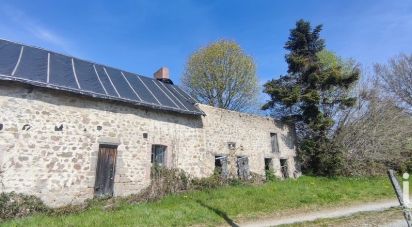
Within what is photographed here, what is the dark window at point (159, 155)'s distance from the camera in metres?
12.3

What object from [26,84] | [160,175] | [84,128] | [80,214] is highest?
[26,84]

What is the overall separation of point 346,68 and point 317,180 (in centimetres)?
1107

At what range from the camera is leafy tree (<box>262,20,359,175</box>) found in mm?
17125

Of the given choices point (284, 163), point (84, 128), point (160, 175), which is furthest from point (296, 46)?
point (84, 128)

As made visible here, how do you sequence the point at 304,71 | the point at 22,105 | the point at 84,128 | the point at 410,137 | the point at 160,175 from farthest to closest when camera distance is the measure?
the point at 304,71 < the point at 410,137 < the point at 160,175 < the point at 84,128 < the point at 22,105

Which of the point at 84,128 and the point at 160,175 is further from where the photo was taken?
the point at 160,175

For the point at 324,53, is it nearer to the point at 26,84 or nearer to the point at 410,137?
the point at 410,137

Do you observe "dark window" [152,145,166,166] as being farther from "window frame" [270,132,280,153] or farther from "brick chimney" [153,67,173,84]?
"window frame" [270,132,280,153]

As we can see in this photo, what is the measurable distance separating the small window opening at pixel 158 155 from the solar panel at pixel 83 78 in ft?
5.31

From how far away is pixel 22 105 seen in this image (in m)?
9.33


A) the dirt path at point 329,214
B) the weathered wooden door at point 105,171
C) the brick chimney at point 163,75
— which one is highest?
the brick chimney at point 163,75

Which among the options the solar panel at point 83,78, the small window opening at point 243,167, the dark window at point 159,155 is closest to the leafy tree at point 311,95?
the small window opening at point 243,167

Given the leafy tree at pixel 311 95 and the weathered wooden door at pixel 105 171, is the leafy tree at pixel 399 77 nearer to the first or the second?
the leafy tree at pixel 311 95

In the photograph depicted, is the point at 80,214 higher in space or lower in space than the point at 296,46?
lower
